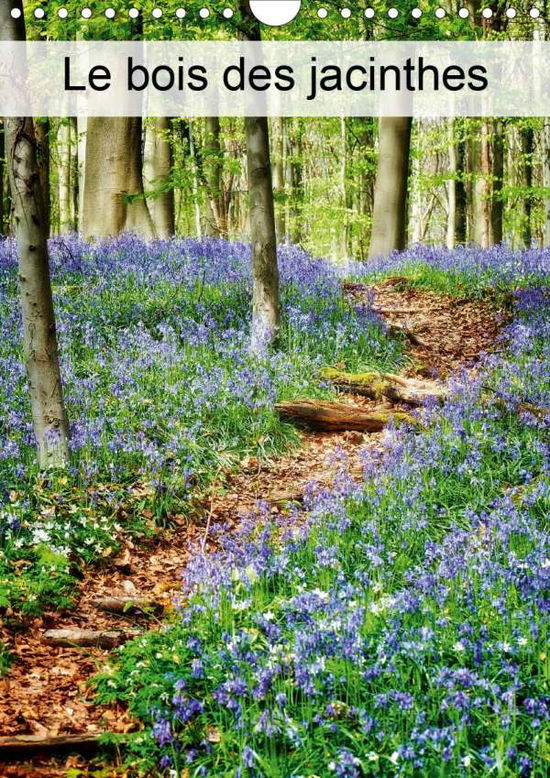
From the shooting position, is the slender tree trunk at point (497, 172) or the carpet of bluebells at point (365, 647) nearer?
the carpet of bluebells at point (365, 647)

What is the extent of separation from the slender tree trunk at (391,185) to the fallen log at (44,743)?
46.4 feet

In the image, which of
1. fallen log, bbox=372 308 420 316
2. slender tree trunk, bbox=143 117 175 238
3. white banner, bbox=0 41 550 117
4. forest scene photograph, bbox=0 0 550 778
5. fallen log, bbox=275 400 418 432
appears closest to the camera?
forest scene photograph, bbox=0 0 550 778

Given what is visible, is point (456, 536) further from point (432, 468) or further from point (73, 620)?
point (73, 620)

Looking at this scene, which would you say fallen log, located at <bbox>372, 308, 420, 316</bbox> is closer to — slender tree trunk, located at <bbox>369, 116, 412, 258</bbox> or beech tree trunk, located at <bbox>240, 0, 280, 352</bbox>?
beech tree trunk, located at <bbox>240, 0, 280, 352</bbox>

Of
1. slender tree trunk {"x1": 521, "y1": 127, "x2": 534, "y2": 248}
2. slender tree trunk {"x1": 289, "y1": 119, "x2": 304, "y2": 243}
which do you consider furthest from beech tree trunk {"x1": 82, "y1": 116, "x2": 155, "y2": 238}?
slender tree trunk {"x1": 289, "y1": 119, "x2": 304, "y2": 243}

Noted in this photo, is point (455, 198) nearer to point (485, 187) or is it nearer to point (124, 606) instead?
point (485, 187)

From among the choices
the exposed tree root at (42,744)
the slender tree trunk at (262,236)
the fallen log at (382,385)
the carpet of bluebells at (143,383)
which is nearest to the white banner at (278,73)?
the slender tree trunk at (262,236)

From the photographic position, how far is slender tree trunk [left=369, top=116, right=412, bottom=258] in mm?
15734

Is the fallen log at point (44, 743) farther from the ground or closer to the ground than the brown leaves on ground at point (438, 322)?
closer to the ground

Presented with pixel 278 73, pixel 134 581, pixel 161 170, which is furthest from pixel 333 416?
pixel 161 170

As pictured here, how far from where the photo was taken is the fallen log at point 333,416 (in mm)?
7367

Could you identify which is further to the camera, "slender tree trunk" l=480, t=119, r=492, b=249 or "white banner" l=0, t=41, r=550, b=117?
"slender tree trunk" l=480, t=119, r=492, b=249

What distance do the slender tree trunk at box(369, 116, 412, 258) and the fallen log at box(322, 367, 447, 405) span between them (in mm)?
8558

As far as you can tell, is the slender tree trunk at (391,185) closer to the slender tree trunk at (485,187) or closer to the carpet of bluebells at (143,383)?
the slender tree trunk at (485,187)
